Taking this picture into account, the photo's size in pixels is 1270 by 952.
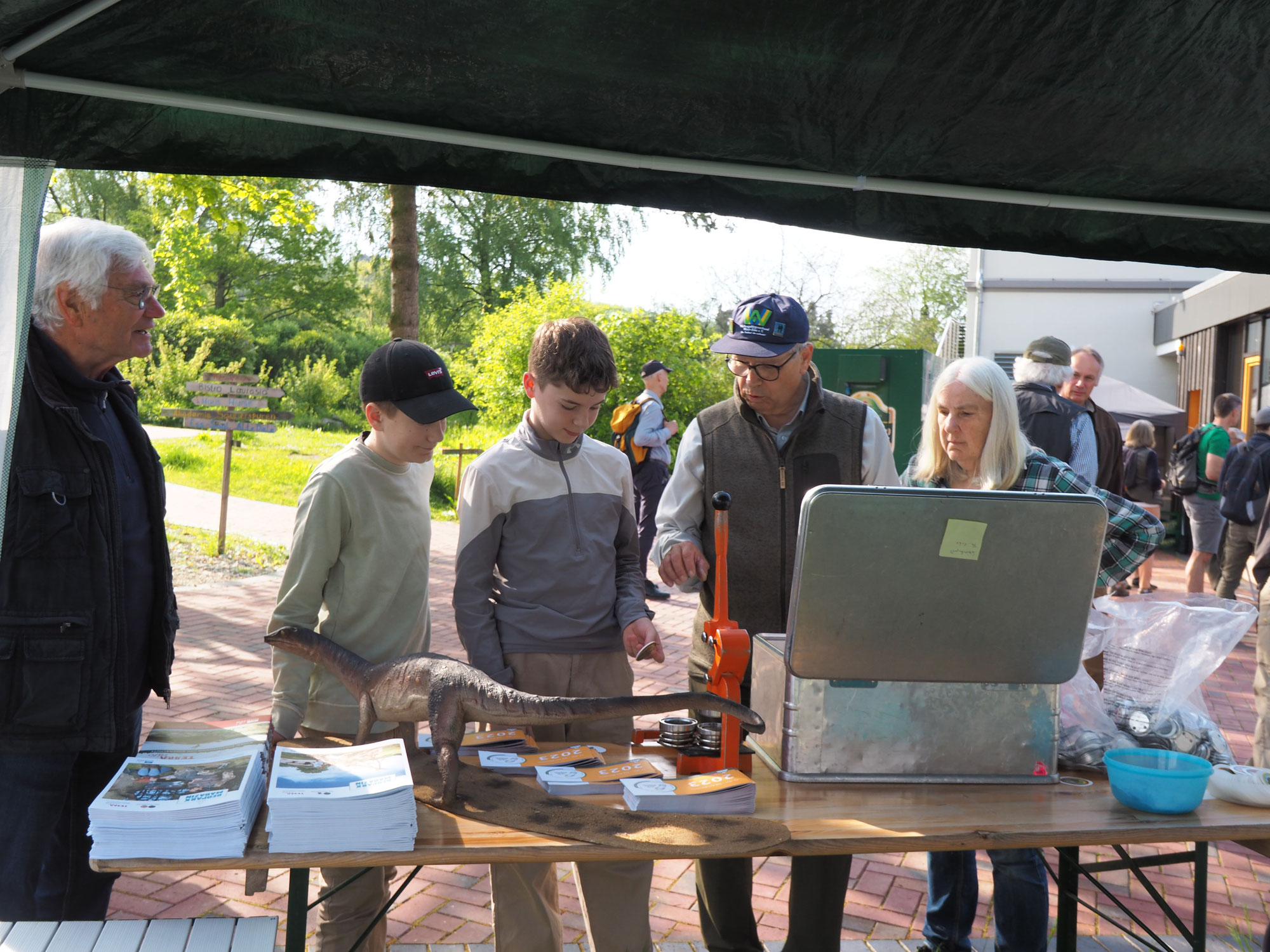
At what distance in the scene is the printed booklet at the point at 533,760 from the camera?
214cm

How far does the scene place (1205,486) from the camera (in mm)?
9594

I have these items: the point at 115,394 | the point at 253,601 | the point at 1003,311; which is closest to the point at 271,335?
the point at 1003,311

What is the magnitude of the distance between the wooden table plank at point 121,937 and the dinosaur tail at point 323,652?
0.56 metres

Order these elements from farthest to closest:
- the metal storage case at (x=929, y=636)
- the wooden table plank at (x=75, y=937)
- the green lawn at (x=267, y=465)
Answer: the green lawn at (x=267, y=465) → the metal storage case at (x=929, y=636) → the wooden table plank at (x=75, y=937)

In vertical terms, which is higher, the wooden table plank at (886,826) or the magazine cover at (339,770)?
the magazine cover at (339,770)

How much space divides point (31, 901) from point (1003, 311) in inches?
779

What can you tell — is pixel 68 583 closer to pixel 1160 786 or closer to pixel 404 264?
pixel 1160 786

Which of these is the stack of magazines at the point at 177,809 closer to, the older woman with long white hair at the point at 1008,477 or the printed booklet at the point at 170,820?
the printed booklet at the point at 170,820

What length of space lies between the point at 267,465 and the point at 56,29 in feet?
60.0

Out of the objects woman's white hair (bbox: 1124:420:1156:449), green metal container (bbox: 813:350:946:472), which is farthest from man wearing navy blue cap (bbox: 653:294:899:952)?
woman's white hair (bbox: 1124:420:1156:449)

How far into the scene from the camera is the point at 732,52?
2023 millimetres

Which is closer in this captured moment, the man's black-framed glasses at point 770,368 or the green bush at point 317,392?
the man's black-framed glasses at point 770,368

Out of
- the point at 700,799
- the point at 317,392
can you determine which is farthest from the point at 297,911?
the point at 317,392

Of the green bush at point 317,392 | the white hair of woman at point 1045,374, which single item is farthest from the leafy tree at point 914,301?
the white hair of woman at point 1045,374
